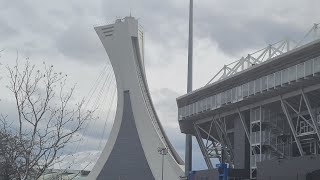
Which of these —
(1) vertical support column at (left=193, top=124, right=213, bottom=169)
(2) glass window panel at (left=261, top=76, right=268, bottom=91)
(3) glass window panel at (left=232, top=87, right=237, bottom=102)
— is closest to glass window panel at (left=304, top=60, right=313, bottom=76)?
(2) glass window panel at (left=261, top=76, right=268, bottom=91)

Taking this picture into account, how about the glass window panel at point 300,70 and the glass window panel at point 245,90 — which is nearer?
the glass window panel at point 300,70

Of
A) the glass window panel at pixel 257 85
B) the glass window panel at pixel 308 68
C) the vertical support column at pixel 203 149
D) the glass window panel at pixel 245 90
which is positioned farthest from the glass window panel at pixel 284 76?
the vertical support column at pixel 203 149

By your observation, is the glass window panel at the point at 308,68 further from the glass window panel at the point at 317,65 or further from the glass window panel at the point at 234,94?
the glass window panel at the point at 234,94

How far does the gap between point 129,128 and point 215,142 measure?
34.9 metres

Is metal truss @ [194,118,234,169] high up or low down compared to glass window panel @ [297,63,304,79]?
down

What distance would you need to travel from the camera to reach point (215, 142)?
72.5 meters

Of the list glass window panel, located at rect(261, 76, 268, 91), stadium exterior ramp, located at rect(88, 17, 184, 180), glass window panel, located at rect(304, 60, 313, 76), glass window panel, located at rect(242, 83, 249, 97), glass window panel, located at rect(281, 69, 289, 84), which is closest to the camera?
glass window panel, located at rect(304, 60, 313, 76)

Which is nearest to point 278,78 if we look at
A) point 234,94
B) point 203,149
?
point 234,94

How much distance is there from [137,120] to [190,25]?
32.8m

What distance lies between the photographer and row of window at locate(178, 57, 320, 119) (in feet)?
156

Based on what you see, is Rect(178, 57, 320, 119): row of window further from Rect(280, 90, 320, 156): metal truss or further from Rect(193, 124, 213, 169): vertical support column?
Rect(193, 124, 213, 169): vertical support column

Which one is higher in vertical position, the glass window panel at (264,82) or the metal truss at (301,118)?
the glass window panel at (264,82)

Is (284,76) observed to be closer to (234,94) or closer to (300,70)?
(300,70)

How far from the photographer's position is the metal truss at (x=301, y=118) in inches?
1930
